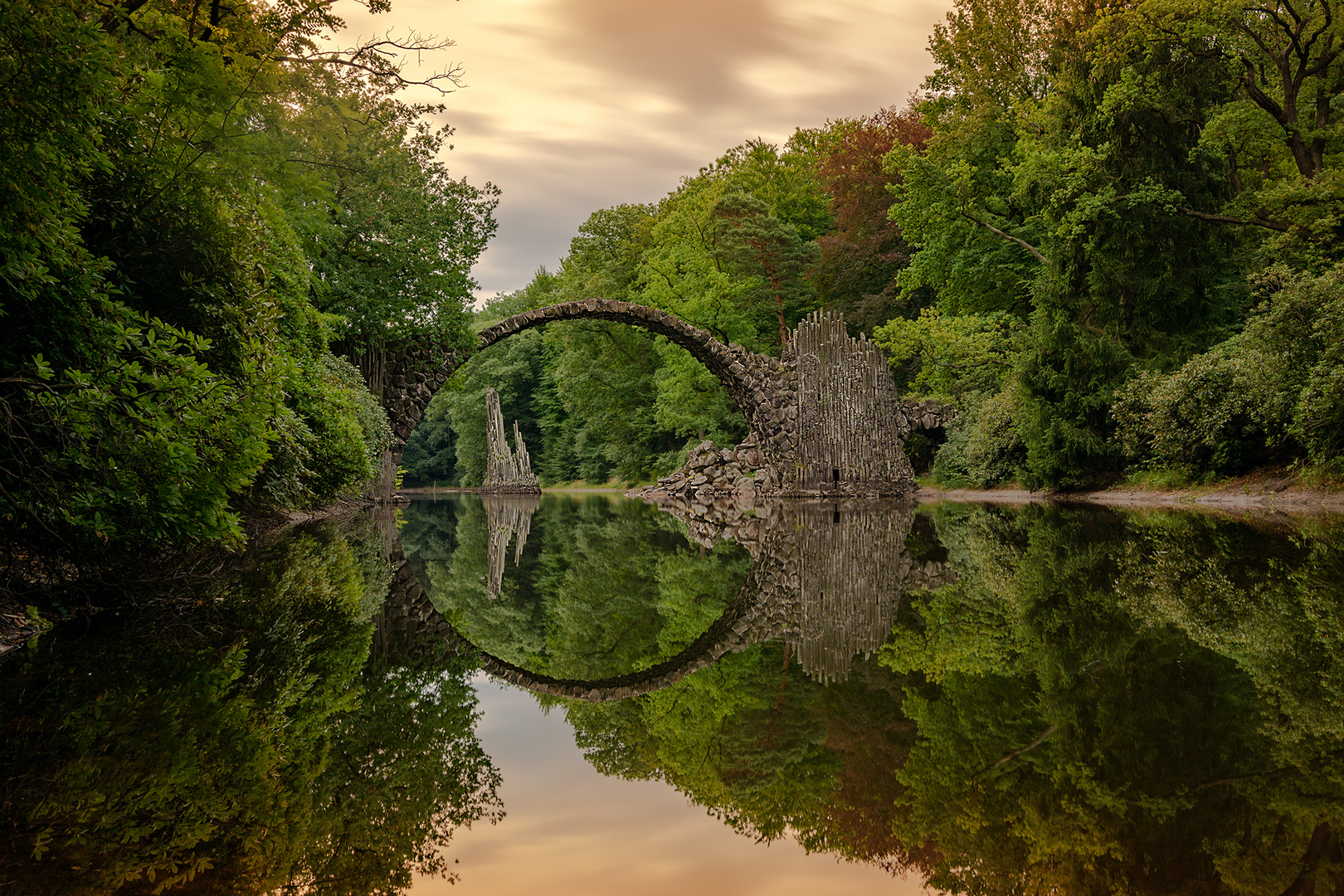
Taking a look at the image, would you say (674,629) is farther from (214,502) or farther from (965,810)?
(965,810)

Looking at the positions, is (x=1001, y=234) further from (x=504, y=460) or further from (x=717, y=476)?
(x=504, y=460)

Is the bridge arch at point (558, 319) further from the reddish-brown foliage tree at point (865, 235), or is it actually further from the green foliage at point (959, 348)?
the reddish-brown foliage tree at point (865, 235)

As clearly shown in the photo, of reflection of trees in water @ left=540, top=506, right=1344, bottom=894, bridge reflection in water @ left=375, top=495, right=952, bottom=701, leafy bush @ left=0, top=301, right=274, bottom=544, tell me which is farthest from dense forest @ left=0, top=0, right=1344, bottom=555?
reflection of trees in water @ left=540, top=506, right=1344, bottom=894

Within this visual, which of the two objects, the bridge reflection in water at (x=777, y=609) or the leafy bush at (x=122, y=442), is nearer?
the bridge reflection in water at (x=777, y=609)

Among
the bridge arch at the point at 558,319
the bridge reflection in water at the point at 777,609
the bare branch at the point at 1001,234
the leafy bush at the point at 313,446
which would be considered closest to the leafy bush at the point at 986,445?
the bare branch at the point at 1001,234

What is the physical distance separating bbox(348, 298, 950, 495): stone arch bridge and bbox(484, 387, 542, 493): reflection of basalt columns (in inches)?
781

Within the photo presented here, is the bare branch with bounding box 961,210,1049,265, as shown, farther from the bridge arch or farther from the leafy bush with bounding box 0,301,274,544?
the leafy bush with bounding box 0,301,274,544

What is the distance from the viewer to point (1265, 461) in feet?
51.2

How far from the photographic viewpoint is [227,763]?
9.17 ft

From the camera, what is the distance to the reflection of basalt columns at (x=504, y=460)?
140 feet

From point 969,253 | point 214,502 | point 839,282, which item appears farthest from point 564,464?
point 214,502

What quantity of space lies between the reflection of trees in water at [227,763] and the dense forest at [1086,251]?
503 inches

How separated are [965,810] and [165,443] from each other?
4.12 metres

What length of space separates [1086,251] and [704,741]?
1898cm
